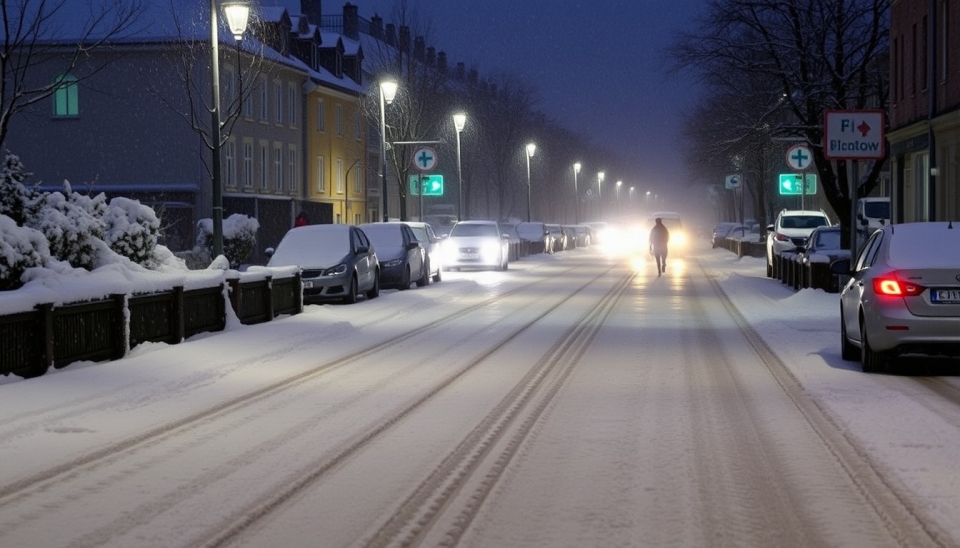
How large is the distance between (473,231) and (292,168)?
19542mm

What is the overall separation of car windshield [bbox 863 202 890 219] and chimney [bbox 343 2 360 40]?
5068cm

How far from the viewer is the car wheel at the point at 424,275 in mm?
34294

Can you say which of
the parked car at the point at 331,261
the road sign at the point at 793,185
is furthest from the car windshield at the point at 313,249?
the road sign at the point at 793,185

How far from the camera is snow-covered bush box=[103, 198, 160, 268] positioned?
76.6 ft

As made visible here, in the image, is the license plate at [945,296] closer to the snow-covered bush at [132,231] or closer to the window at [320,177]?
the snow-covered bush at [132,231]

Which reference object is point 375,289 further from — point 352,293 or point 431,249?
point 431,249

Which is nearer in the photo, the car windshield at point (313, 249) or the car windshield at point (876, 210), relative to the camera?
the car windshield at point (313, 249)

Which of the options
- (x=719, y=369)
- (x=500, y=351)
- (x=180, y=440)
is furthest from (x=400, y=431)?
(x=500, y=351)

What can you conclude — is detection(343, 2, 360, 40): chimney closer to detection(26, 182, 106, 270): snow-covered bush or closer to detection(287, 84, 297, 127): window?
detection(287, 84, 297, 127): window

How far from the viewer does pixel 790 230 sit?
4350cm

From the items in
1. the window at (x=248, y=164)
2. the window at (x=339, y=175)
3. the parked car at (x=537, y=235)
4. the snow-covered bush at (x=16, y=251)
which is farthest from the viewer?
the window at (x=339, y=175)

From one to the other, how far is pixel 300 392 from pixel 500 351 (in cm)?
441

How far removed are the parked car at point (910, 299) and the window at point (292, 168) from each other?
49230 millimetres

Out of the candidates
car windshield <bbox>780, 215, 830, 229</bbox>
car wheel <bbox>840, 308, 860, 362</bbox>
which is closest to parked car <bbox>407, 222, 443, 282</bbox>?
car windshield <bbox>780, 215, 830, 229</bbox>
